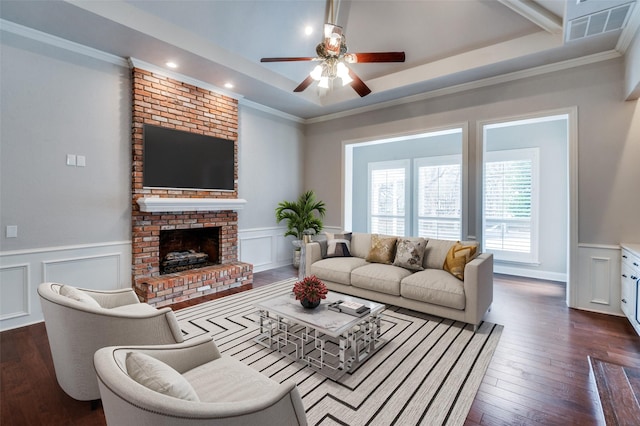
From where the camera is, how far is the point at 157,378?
1.06 meters

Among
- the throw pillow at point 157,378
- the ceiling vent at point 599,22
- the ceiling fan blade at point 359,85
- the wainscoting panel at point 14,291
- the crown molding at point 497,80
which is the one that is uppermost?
the crown molding at point 497,80

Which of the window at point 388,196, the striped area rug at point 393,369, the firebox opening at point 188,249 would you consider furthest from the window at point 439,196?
the firebox opening at point 188,249

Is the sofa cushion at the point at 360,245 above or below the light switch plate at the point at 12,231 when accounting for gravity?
below

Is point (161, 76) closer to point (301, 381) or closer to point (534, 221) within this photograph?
point (301, 381)

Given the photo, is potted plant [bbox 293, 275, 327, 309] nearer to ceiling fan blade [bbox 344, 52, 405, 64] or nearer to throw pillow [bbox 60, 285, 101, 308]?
throw pillow [bbox 60, 285, 101, 308]

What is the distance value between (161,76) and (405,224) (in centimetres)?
551

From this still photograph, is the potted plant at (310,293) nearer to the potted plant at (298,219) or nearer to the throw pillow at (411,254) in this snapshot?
the throw pillow at (411,254)

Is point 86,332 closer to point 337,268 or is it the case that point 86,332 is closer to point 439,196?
point 337,268

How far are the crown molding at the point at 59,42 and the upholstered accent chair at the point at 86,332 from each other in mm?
2970

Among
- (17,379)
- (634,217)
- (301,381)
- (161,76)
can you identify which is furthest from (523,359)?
(161,76)

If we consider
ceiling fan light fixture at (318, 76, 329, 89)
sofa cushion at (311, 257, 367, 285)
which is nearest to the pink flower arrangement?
sofa cushion at (311, 257, 367, 285)

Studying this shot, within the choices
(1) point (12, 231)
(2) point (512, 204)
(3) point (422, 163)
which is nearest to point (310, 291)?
(1) point (12, 231)

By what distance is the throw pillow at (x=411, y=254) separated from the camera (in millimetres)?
3783

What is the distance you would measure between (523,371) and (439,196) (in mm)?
4483
